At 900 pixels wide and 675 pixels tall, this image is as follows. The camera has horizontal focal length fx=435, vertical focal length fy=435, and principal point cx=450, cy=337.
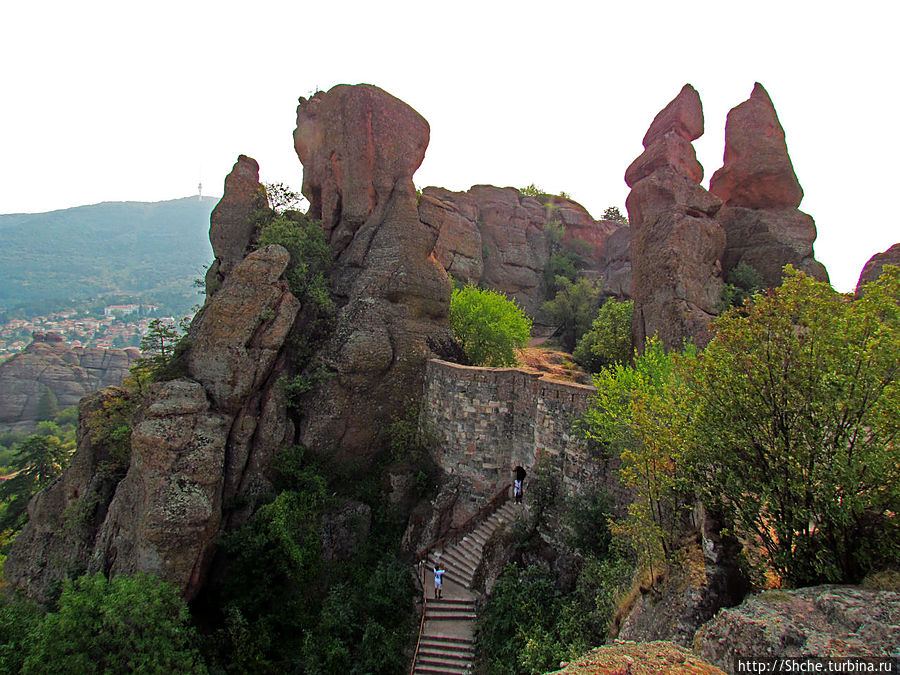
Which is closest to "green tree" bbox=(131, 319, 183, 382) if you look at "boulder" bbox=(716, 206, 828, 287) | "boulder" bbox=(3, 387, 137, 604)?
"boulder" bbox=(3, 387, 137, 604)

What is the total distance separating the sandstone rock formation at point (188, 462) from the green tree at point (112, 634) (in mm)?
1762

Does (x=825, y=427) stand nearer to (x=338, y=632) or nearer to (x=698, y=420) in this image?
(x=698, y=420)

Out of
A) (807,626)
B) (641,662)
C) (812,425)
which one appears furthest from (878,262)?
(641,662)

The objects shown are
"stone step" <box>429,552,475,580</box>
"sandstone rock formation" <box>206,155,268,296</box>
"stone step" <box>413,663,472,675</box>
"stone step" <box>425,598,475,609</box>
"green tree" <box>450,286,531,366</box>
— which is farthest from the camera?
"green tree" <box>450,286,531,366</box>

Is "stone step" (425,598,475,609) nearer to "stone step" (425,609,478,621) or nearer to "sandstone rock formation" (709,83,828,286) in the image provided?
"stone step" (425,609,478,621)

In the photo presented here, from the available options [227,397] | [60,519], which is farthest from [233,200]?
[60,519]

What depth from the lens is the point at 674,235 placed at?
22.5m

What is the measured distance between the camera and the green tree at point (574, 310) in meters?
40.5

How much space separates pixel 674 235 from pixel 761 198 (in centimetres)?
907

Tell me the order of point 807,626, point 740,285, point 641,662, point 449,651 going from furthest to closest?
point 740,285 < point 449,651 < point 807,626 < point 641,662

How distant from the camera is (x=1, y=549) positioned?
24.2 meters

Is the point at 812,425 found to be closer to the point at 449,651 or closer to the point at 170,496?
the point at 449,651

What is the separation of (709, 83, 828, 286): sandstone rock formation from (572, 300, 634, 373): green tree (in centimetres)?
623

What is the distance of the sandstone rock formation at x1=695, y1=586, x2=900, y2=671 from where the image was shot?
4.64 m
